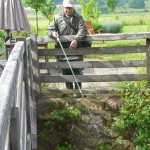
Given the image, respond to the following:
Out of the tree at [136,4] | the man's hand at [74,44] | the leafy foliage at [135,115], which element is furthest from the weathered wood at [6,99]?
the tree at [136,4]

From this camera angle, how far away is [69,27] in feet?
23.0

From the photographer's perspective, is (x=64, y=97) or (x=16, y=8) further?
(x=16, y=8)

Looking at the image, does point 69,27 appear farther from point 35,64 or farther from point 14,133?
point 14,133

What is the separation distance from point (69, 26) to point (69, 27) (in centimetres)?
2

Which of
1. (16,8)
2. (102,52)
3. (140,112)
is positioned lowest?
(140,112)

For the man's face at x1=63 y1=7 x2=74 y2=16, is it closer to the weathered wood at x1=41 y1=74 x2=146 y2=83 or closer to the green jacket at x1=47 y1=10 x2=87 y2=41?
the green jacket at x1=47 y1=10 x2=87 y2=41

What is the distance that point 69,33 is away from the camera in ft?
23.1

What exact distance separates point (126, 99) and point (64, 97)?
99cm

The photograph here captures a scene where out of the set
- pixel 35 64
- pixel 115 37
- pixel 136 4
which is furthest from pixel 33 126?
pixel 136 4

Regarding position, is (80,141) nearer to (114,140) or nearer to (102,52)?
(114,140)

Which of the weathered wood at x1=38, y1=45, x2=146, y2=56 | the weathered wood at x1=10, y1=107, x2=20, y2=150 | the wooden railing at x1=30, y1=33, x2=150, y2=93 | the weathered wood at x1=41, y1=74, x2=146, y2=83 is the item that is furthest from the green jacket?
the weathered wood at x1=10, y1=107, x2=20, y2=150

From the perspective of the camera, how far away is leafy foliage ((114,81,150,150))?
6.80 meters

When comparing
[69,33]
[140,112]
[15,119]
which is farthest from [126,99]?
[15,119]

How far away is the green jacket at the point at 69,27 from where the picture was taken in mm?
6793
